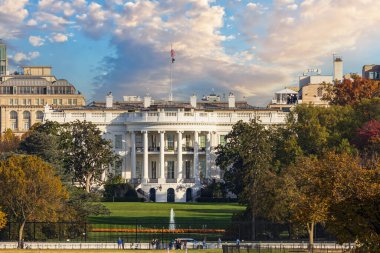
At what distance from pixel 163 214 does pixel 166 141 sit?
39088 millimetres

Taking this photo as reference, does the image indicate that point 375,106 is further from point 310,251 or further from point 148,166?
point 310,251

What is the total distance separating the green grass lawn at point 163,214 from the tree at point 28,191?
782 centimetres

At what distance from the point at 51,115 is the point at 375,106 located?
43112 millimetres

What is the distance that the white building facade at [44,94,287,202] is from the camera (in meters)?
115

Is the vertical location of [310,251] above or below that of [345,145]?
below

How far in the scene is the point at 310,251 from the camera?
54.9 m

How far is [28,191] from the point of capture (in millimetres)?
65250

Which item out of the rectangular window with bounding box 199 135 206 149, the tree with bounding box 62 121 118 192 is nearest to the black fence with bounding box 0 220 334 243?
the tree with bounding box 62 121 118 192

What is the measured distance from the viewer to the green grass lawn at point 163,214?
75.0m

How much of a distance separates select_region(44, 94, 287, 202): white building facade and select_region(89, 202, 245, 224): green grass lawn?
18550mm

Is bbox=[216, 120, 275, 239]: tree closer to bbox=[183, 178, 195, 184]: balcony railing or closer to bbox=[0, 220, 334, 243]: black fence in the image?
bbox=[0, 220, 334, 243]: black fence

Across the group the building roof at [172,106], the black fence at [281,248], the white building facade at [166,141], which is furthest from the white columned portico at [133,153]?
the black fence at [281,248]

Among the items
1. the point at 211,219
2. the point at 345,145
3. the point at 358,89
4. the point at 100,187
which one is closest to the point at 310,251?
the point at 211,219

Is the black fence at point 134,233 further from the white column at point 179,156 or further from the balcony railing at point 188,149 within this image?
the balcony railing at point 188,149
